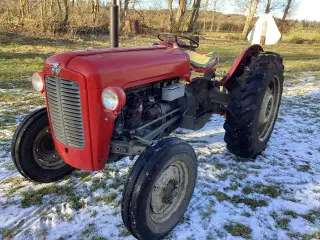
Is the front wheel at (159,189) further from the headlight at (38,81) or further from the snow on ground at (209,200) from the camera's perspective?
the headlight at (38,81)

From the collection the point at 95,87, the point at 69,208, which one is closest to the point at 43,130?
the point at 69,208

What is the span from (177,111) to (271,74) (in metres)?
1.23

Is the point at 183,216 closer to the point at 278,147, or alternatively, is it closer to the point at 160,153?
the point at 160,153

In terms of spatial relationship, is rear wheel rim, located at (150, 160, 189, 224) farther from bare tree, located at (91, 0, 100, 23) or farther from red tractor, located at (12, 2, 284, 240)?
bare tree, located at (91, 0, 100, 23)

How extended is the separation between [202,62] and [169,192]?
217 cm

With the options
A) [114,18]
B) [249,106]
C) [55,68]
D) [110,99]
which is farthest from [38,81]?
[249,106]

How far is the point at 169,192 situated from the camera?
7.77ft

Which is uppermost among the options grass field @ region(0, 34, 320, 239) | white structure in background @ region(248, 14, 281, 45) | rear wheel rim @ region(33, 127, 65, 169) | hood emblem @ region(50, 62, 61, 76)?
white structure in background @ region(248, 14, 281, 45)

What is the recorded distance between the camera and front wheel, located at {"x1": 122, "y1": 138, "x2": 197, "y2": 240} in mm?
2012

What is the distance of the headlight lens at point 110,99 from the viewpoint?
2090mm

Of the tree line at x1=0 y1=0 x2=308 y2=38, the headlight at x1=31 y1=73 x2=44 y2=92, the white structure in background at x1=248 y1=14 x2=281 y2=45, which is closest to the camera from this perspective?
the headlight at x1=31 y1=73 x2=44 y2=92

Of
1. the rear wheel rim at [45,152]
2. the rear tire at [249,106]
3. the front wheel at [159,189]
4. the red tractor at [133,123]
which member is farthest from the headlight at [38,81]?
the rear tire at [249,106]

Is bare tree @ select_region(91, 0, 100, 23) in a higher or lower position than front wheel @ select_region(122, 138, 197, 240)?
higher

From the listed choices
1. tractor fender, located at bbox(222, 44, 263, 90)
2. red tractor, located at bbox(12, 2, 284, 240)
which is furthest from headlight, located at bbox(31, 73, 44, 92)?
tractor fender, located at bbox(222, 44, 263, 90)
